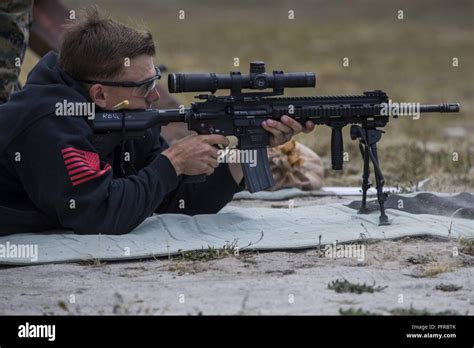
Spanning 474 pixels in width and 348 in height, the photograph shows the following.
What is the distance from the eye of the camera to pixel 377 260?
5496 mm

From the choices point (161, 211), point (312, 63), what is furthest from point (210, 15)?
point (161, 211)

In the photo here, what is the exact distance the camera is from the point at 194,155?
19.3ft

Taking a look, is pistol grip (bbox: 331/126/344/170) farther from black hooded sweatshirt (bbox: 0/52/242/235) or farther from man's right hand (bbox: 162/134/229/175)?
black hooded sweatshirt (bbox: 0/52/242/235)

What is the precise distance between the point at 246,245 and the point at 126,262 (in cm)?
65

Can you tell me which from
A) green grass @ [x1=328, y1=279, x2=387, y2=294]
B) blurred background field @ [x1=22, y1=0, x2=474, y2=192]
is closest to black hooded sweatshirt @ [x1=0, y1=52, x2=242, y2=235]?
green grass @ [x1=328, y1=279, x2=387, y2=294]

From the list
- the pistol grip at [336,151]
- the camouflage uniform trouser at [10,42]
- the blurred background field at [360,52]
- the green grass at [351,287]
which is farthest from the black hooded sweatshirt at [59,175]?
the blurred background field at [360,52]

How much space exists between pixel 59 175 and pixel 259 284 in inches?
50.3

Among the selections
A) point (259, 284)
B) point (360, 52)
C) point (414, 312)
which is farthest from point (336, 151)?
point (360, 52)

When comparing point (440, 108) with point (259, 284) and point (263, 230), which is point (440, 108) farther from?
point (259, 284)

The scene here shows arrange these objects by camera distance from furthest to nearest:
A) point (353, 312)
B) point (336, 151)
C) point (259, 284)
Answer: point (336, 151) < point (259, 284) < point (353, 312)

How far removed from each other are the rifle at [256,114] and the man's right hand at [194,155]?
0.08 m

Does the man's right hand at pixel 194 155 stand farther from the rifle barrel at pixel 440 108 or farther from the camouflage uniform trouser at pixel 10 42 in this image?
the camouflage uniform trouser at pixel 10 42
